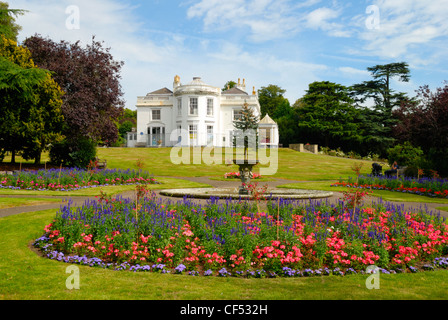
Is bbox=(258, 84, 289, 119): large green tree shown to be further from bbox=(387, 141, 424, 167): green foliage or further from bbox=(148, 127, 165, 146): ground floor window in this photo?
bbox=(387, 141, 424, 167): green foliage

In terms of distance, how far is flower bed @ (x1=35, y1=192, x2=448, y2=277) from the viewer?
596cm

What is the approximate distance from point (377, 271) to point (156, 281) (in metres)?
3.61

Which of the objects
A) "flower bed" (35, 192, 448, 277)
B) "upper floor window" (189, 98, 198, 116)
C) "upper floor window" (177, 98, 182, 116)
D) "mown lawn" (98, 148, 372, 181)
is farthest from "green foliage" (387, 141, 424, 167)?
"upper floor window" (177, 98, 182, 116)

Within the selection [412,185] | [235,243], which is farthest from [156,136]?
[235,243]

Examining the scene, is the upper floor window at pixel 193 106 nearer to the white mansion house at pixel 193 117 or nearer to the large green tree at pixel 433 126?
the white mansion house at pixel 193 117

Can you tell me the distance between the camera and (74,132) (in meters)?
24.8

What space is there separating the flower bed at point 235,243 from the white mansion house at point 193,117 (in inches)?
1524

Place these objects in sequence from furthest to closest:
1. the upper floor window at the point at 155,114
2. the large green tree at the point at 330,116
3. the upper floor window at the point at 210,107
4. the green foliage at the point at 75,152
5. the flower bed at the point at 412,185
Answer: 1. the large green tree at the point at 330,116
2. the upper floor window at the point at 155,114
3. the upper floor window at the point at 210,107
4. the green foliage at the point at 75,152
5. the flower bed at the point at 412,185

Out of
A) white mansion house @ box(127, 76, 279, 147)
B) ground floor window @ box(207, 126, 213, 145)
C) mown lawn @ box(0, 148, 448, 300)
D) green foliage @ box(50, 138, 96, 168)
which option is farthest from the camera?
ground floor window @ box(207, 126, 213, 145)

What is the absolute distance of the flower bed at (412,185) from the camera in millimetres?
16734

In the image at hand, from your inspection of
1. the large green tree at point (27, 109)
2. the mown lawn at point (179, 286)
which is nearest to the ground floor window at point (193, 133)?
the large green tree at point (27, 109)

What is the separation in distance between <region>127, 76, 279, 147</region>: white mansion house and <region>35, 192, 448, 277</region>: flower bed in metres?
38.7
